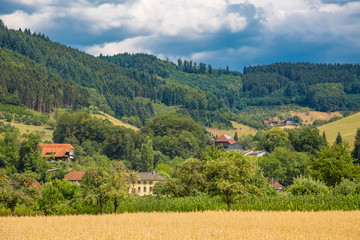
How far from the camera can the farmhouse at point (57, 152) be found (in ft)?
465

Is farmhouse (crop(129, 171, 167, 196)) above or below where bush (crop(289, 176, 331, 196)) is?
below

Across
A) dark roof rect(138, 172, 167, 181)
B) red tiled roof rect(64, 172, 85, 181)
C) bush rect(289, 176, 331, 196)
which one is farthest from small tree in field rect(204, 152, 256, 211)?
dark roof rect(138, 172, 167, 181)

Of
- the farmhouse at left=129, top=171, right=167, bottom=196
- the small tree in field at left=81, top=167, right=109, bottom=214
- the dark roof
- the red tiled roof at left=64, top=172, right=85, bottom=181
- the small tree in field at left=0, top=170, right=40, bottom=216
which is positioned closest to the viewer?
the small tree in field at left=81, top=167, right=109, bottom=214

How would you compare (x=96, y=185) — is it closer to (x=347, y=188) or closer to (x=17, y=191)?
(x=17, y=191)

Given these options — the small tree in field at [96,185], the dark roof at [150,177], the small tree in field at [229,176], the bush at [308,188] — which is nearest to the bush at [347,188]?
the bush at [308,188]

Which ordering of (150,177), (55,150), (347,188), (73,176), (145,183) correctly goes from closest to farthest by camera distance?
(347,188) < (73,176) < (150,177) < (145,183) < (55,150)

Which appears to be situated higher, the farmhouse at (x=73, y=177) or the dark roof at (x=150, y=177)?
the farmhouse at (x=73, y=177)

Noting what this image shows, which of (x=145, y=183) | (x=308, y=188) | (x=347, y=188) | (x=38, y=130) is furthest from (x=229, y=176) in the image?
(x=38, y=130)

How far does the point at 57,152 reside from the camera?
472 ft

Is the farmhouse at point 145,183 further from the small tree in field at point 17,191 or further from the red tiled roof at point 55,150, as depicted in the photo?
the small tree in field at point 17,191

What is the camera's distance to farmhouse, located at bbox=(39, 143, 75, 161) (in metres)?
142

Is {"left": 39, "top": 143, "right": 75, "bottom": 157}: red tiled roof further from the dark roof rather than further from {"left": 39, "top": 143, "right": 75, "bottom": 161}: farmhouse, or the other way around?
the dark roof

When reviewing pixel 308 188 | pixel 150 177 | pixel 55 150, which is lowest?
pixel 150 177

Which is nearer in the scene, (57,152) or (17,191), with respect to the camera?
(17,191)
